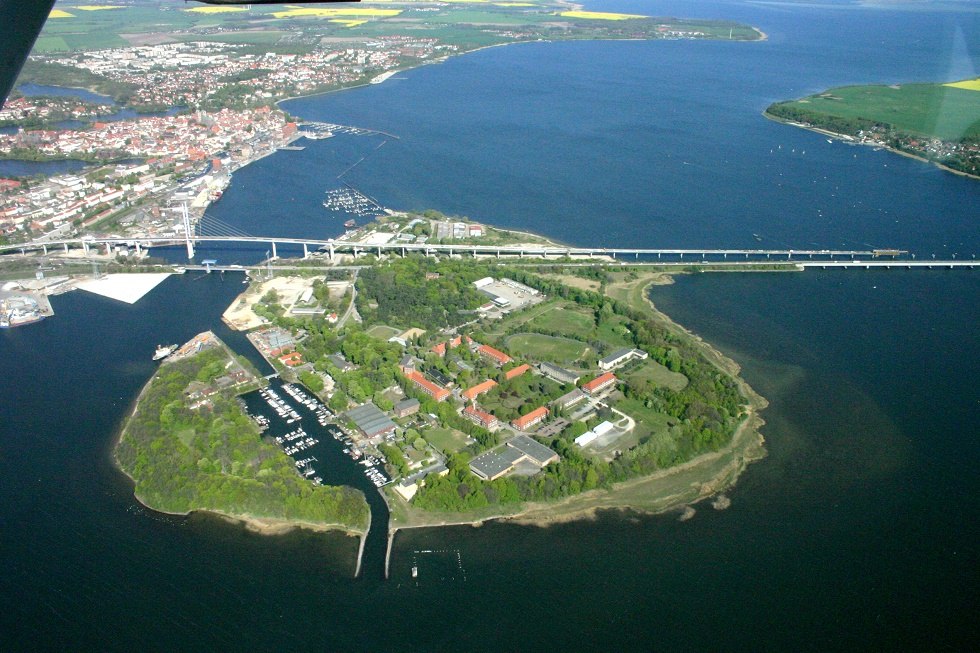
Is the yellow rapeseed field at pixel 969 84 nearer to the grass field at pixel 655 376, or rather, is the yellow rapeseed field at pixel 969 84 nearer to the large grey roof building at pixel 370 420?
the grass field at pixel 655 376

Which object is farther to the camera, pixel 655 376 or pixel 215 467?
pixel 655 376

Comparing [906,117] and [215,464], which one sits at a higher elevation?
[906,117]

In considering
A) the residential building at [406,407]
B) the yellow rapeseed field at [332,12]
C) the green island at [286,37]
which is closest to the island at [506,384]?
the residential building at [406,407]

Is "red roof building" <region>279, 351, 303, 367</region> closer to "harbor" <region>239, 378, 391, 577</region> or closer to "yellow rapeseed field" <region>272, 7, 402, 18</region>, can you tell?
"harbor" <region>239, 378, 391, 577</region>

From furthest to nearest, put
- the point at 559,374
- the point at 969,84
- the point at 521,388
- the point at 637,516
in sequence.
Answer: the point at 969,84 → the point at 559,374 → the point at 521,388 → the point at 637,516

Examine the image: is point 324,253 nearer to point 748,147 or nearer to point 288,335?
point 288,335

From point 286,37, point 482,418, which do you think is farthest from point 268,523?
point 286,37

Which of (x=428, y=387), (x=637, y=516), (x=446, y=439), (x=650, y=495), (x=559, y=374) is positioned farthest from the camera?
(x=559, y=374)

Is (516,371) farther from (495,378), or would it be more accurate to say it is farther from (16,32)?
(16,32)
